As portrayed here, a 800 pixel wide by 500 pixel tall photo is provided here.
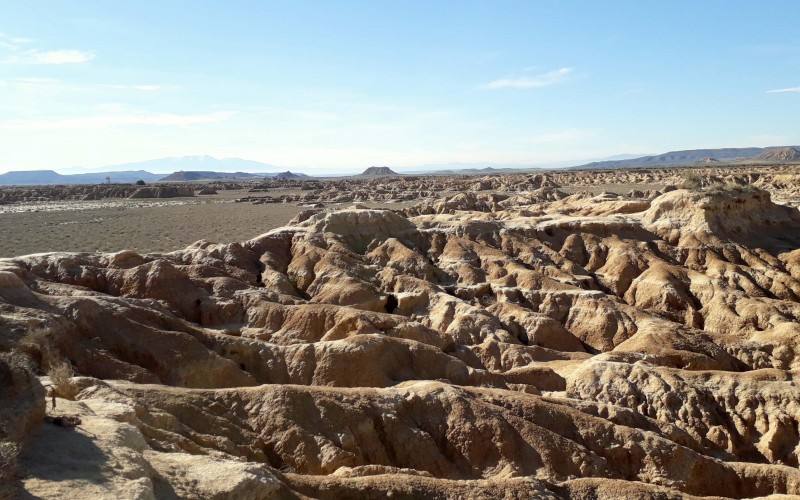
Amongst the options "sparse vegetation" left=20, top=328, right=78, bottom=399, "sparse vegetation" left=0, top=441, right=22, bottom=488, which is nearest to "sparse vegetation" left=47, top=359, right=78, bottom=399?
"sparse vegetation" left=20, top=328, right=78, bottom=399

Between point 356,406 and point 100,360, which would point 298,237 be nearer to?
point 100,360

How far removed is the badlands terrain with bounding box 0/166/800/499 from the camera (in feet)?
42.3

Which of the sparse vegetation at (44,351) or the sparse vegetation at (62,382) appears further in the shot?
the sparse vegetation at (44,351)

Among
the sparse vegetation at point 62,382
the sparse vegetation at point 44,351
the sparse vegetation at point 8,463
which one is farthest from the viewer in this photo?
the sparse vegetation at point 44,351

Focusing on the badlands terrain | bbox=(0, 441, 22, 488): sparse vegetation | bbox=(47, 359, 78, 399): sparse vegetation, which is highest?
bbox=(0, 441, 22, 488): sparse vegetation

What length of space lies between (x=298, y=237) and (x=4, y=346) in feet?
93.9

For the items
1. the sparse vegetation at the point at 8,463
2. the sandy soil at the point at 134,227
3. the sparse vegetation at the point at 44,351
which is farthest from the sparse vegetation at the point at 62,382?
the sandy soil at the point at 134,227

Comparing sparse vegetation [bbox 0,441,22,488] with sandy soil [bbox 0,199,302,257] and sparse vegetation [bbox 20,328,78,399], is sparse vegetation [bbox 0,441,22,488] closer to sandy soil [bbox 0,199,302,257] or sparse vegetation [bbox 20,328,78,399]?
sparse vegetation [bbox 20,328,78,399]

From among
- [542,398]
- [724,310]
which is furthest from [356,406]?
[724,310]

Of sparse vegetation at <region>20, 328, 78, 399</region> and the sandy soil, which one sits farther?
the sandy soil

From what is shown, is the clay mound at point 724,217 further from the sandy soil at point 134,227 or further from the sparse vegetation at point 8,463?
the sparse vegetation at point 8,463

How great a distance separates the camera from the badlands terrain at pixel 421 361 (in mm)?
12906

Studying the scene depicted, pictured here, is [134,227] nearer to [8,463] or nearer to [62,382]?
[62,382]

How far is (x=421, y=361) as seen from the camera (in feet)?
84.0
